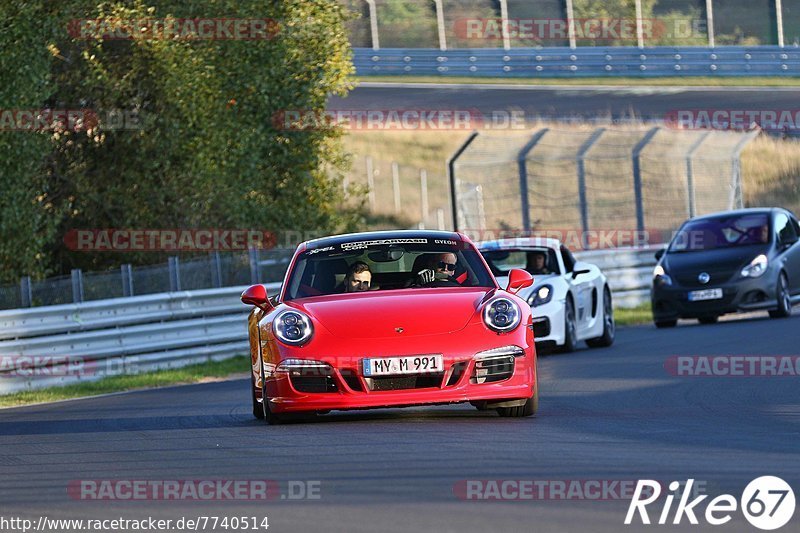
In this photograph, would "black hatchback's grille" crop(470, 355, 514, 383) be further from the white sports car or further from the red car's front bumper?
the white sports car

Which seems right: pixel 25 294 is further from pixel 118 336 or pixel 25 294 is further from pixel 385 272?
pixel 385 272

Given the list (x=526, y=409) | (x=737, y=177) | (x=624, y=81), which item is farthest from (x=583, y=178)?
(x=526, y=409)

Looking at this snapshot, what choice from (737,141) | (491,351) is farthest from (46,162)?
(491,351)

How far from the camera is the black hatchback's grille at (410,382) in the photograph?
9.83m

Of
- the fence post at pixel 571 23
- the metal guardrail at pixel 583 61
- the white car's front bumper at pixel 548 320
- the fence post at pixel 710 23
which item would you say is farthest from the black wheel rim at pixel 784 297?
the fence post at pixel 571 23

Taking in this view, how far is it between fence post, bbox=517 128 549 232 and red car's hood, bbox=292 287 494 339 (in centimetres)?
1577

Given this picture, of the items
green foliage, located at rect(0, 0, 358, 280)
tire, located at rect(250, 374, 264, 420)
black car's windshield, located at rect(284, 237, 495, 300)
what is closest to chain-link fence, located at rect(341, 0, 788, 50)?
green foliage, located at rect(0, 0, 358, 280)

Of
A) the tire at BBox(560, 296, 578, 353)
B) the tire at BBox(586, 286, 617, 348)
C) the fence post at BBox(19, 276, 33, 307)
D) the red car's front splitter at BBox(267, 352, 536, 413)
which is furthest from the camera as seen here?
the tire at BBox(586, 286, 617, 348)

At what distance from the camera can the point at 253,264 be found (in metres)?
21.9

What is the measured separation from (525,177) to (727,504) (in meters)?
20.1

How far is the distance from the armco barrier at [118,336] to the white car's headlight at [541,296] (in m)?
4.73

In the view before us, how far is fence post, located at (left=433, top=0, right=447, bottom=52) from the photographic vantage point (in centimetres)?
3906

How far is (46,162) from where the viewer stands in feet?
78.1

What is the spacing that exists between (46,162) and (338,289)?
13848 millimetres
